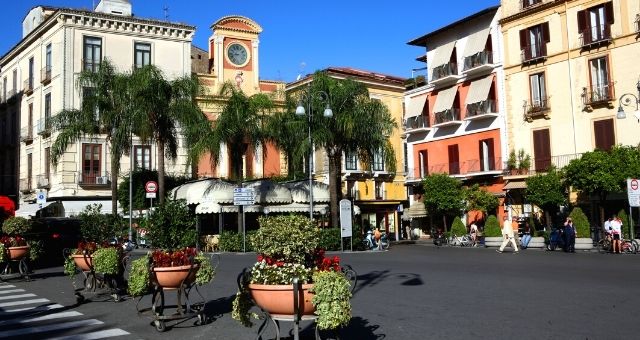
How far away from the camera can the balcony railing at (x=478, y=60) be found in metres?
40.7

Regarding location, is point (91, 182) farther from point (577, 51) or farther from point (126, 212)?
point (577, 51)

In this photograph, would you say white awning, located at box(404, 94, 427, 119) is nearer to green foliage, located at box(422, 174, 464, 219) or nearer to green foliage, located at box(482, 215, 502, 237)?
green foliage, located at box(422, 174, 464, 219)

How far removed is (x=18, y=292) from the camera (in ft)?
45.4

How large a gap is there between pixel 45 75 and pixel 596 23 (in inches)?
1422

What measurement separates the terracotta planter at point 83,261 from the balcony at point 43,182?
3269 centimetres

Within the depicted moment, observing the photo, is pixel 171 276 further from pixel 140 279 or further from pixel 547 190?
pixel 547 190

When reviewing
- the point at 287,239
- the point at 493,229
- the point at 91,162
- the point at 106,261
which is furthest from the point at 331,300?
the point at 91,162

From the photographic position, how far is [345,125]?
28.9m

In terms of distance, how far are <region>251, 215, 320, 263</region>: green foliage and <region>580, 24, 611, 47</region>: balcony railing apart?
32.4m

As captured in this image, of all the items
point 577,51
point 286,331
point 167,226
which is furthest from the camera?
point 577,51

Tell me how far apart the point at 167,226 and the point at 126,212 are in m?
31.6

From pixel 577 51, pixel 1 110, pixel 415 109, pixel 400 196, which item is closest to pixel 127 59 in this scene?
pixel 1 110

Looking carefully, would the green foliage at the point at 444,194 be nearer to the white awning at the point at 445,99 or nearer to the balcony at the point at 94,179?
the white awning at the point at 445,99

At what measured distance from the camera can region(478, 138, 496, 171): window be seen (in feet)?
134
